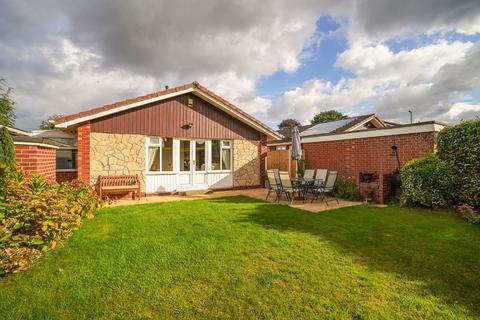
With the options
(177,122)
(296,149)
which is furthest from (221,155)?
(296,149)

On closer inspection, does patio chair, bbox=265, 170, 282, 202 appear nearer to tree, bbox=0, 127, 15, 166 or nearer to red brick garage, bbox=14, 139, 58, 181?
red brick garage, bbox=14, 139, 58, 181

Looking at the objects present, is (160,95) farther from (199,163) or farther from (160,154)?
(199,163)

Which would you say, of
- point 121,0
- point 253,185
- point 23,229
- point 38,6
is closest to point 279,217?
point 23,229

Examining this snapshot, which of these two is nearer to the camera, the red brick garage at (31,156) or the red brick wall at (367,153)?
the red brick garage at (31,156)

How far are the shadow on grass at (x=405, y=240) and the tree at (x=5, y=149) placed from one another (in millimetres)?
4783

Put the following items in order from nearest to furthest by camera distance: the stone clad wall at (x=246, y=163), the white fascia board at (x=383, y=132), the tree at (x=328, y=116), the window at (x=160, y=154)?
1. the white fascia board at (x=383, y=132)
2. the window at (x=160, y=154)
3. the stone clad wall at (x=246, y=163)
4. the tree at (x=328, y=116)

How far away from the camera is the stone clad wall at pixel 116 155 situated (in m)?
9.00

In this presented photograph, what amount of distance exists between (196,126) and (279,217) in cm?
671

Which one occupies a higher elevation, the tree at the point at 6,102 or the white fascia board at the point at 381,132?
the tree at the point at 6,102

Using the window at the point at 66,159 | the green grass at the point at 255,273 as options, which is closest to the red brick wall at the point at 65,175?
the window at the point at 66,159

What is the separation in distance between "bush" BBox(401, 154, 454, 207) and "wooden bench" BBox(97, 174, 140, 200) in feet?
32.0

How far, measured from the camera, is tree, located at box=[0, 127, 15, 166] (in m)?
3.98

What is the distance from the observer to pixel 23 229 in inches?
124

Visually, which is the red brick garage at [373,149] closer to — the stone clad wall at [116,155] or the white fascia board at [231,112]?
the white fascia board at [231,112]
